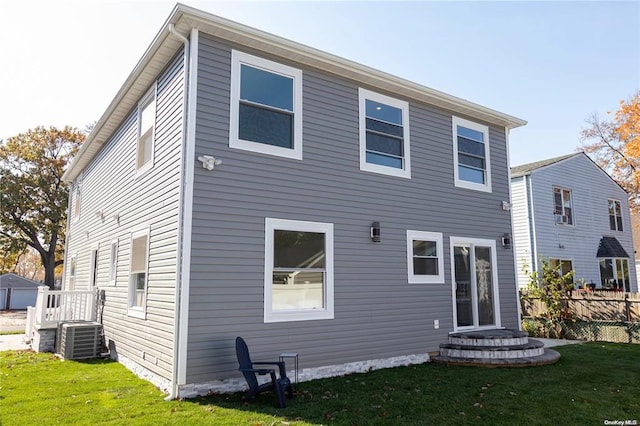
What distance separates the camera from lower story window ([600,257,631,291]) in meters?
17.8

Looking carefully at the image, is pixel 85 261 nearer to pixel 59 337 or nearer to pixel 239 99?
pixel 59 337

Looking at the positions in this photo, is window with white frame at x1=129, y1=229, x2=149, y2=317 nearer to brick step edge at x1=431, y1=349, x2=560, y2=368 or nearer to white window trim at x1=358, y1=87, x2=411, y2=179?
white window trim at x1=358, y1=87, x2=411, y2=179

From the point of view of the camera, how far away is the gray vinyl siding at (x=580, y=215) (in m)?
15.8

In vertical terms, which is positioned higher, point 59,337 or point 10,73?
point 10,73

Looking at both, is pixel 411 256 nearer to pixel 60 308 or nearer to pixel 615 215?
pixel 60 308

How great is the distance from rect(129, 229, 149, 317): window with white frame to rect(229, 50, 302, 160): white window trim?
239 centimetres

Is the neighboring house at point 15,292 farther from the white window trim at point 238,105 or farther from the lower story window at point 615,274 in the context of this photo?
the lower story window at point 615,274

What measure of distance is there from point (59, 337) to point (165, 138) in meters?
5.12

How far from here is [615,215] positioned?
19.2 meters

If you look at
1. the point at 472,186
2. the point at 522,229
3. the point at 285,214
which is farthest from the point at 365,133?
the point at 522,229

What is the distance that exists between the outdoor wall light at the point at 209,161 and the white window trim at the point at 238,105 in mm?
387

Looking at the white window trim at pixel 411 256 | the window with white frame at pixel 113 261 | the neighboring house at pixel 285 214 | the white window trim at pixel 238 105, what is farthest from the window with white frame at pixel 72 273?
the white window trim at pixel 411 256

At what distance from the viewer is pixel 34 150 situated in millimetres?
25562

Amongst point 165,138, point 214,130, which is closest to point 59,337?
point 165,138
